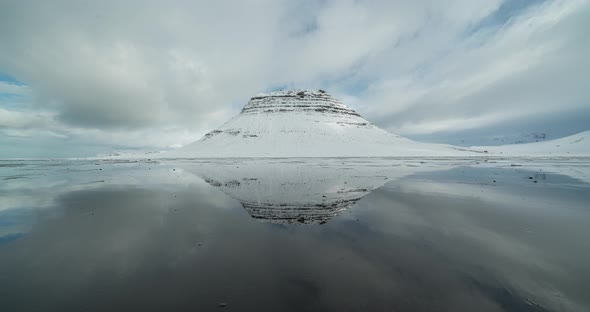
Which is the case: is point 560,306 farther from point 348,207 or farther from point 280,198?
point 280,198

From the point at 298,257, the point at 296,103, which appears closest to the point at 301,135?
the point at 296,103

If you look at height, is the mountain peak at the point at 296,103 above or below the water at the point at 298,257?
above

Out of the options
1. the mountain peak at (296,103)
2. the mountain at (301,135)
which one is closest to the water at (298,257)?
the mountain at (301,135)

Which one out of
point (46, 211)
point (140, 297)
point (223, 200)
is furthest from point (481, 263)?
point (46, 211)

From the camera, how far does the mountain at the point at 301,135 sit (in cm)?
9856

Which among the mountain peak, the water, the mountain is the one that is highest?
the mountain peak

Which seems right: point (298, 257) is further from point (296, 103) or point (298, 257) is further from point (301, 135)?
point (296, 103)

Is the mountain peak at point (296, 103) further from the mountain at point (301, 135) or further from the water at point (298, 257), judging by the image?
the water at point (298, 257)

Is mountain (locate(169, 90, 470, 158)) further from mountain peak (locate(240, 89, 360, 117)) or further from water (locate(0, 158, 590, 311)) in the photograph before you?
water (locate(0, 158, 590, 311))

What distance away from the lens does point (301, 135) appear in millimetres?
120250

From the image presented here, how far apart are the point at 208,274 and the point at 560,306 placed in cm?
509

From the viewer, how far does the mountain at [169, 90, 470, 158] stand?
98562mm

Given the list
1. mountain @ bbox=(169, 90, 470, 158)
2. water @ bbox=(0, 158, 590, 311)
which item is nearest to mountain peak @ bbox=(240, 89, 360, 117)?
mountain @ bbox=(169, 90, 470, 158)

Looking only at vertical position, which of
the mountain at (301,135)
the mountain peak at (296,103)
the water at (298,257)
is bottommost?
the water at (298,257)
